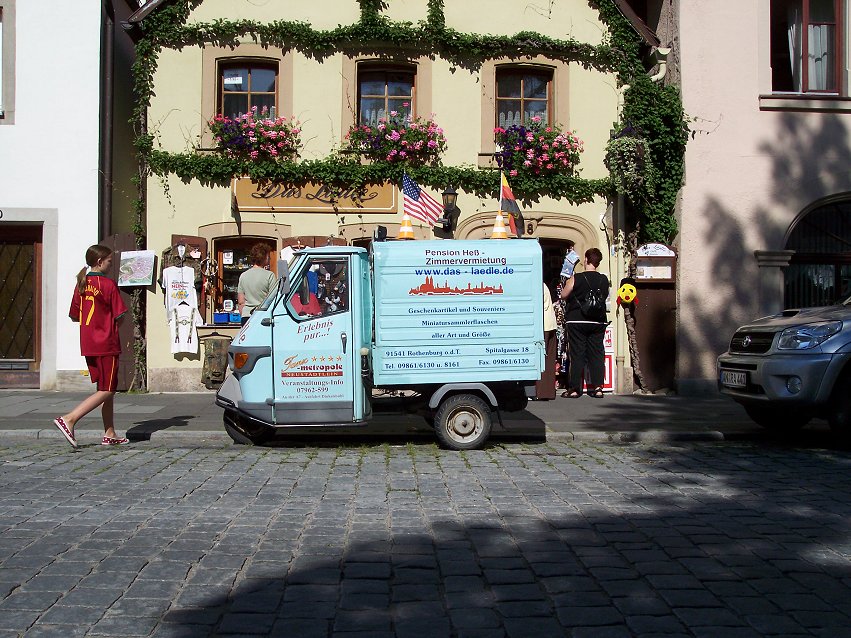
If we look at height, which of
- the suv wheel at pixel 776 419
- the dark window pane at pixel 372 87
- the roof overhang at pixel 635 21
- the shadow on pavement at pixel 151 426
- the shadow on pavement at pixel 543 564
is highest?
Result: the roof overhang at pixel 635 21

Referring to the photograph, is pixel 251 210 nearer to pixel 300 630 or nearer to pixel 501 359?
pixel 501 359

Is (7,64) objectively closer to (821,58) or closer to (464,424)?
(464,424)

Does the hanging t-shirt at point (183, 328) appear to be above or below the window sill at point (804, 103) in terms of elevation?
below

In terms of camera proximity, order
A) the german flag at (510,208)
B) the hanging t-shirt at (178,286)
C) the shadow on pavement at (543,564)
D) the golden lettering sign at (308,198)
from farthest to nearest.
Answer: the golden lettering sign at (308,198) < the hanging t-shirt at (178,286) < the german flag at (510,208) < the shadow on pavement at (543,564)

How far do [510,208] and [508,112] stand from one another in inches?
102

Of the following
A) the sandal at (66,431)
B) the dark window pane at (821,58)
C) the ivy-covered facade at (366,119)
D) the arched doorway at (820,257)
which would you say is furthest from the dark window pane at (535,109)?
the sandal at (66,431)

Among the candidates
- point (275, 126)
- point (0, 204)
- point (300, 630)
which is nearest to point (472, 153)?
A: point (275, 126)

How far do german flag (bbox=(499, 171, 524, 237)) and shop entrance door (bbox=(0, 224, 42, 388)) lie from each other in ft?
25.3

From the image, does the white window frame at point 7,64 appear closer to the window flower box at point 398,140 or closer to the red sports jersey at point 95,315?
the window flower box at point 398,140

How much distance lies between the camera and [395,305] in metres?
8.62

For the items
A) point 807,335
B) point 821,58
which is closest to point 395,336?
point 807,335

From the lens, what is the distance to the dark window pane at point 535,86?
15.0 meters

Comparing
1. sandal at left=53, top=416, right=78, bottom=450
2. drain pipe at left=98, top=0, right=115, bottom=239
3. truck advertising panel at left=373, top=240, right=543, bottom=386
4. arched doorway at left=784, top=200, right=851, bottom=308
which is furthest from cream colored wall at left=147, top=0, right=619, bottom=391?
truck advertising panel at left=373, top=240, right=543, bottom=386

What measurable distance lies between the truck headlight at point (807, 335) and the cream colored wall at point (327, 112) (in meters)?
5.85
